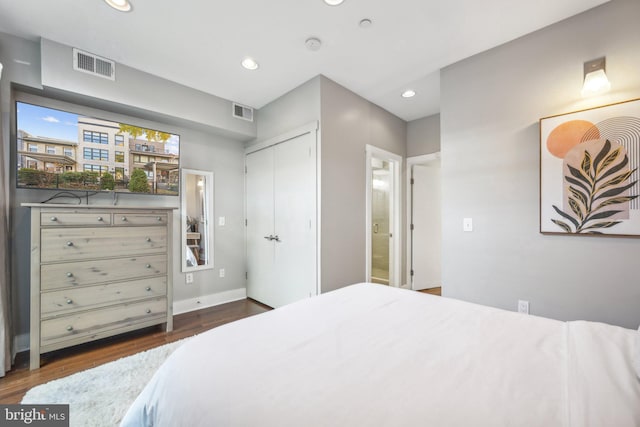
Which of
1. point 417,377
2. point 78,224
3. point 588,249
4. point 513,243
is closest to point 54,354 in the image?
point 78,224

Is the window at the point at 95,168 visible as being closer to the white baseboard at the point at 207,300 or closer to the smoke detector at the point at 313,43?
the white baseboard at the point at 207,300

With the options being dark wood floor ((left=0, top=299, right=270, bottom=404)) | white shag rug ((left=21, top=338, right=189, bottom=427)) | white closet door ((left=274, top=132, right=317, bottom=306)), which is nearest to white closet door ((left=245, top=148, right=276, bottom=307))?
white closet door ((left=274, top=132, right=317, bottom=306))

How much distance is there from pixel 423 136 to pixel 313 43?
2.34m

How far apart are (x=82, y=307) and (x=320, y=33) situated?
10.1ft

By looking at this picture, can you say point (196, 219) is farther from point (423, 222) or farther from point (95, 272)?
point (423, 222)

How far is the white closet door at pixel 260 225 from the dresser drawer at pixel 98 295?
3.86 ft

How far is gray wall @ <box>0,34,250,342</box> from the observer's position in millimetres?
2182

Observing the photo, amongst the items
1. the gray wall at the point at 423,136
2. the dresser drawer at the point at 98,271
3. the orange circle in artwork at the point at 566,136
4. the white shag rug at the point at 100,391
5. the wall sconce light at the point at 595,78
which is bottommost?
the white shag rug at the point at 100,391

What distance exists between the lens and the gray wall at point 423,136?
3725mm

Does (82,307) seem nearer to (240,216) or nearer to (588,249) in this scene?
(240,216)

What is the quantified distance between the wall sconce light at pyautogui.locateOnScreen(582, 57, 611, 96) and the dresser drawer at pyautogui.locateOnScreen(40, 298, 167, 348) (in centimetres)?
400

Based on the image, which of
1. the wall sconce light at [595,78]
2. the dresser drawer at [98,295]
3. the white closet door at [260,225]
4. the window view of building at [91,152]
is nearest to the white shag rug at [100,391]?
the dresser drawer at [98,295]

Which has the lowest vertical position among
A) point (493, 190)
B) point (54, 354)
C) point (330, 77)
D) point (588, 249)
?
point (54, 354)

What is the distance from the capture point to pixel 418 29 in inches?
81.1
